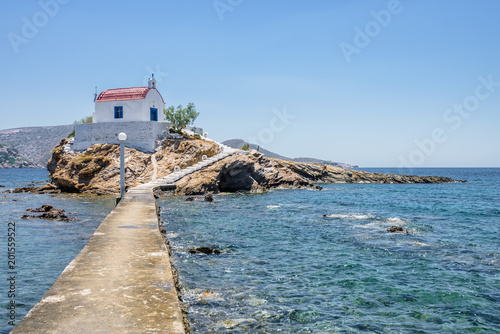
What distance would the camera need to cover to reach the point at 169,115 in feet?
156

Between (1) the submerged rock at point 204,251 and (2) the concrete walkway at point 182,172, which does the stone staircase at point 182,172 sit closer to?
(2) the concrete walkway at point 182,172

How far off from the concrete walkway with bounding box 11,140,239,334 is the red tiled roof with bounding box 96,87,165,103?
3772 centimetres

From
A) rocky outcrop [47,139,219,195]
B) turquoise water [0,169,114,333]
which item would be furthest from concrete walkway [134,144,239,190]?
turquoise water [0,169,114,333]

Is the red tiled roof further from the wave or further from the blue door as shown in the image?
the wave

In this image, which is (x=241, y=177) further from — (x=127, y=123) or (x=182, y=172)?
(x=127, y=123)

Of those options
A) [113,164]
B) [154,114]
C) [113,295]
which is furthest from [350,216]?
[154,114]

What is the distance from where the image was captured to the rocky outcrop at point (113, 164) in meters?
40.1

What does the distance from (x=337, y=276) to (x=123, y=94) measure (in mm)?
42386

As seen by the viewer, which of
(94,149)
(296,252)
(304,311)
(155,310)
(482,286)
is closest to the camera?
(155,310)

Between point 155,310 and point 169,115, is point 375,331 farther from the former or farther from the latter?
point 169,115

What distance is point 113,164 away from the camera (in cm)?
4128

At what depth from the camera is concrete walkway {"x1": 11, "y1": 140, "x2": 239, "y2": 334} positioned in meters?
5.11

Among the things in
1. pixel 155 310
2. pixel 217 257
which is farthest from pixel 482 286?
pixel 155 310

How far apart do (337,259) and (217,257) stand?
14.4 feet
